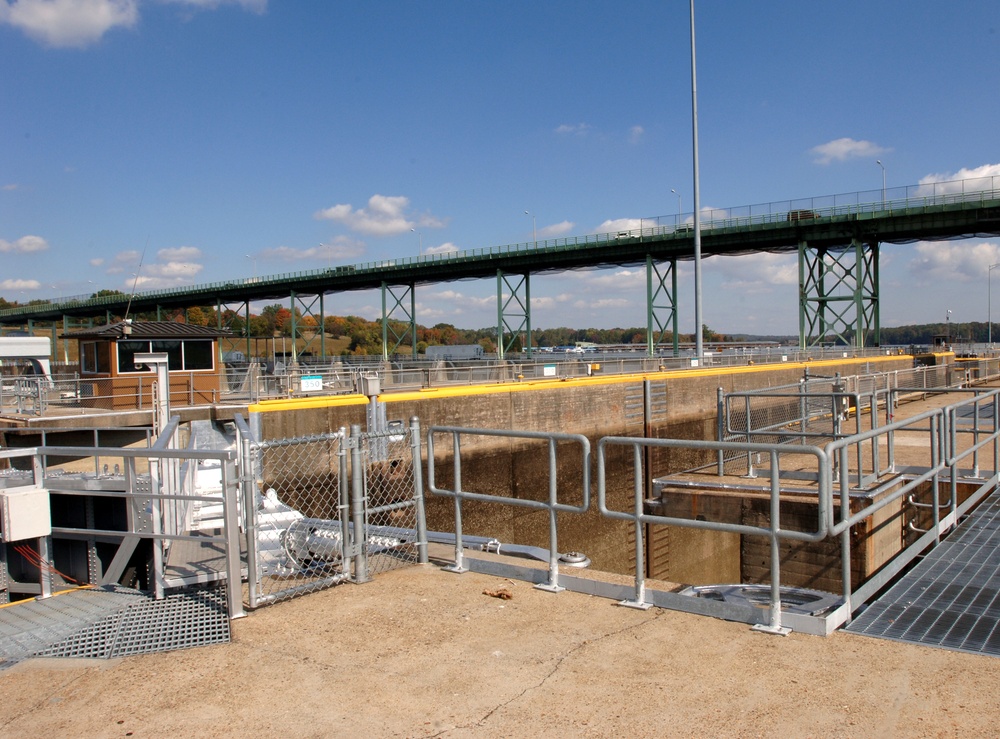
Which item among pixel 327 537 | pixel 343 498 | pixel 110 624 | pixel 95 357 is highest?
pixel 95 357

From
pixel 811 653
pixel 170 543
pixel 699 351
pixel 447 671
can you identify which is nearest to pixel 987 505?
pixel 811 653

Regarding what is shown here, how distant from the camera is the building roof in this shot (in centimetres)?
2489

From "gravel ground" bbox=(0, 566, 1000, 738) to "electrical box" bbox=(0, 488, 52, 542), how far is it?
242cm

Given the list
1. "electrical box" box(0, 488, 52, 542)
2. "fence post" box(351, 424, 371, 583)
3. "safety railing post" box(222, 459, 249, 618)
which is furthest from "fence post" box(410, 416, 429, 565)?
"electrical box" box(0, 488, 52, 542)

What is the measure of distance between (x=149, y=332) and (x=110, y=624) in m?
21.7

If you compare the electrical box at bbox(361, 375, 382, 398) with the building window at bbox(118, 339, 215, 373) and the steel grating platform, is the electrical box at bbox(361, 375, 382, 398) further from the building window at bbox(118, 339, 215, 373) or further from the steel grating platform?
the steel grating platform

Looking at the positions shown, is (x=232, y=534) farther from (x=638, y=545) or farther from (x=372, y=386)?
(x=372, y=386)

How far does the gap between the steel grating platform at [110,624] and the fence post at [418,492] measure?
189 centimetres

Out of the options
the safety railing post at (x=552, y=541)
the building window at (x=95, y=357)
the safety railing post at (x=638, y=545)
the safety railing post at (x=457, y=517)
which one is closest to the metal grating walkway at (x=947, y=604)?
the safety railing post at (x=638, y=545)

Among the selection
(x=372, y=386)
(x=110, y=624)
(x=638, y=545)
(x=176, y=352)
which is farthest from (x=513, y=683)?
(x=176, y=352)

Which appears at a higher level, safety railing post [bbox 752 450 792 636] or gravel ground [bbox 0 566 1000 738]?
safety railing post [bbox 752 450 792 636]

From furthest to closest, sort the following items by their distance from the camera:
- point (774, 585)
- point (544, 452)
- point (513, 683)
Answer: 1. point (544, 452)
2. point (774, 585)
3. point (513, 683)

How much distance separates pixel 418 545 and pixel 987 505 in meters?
7.65

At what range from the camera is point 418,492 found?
731 centimetres
